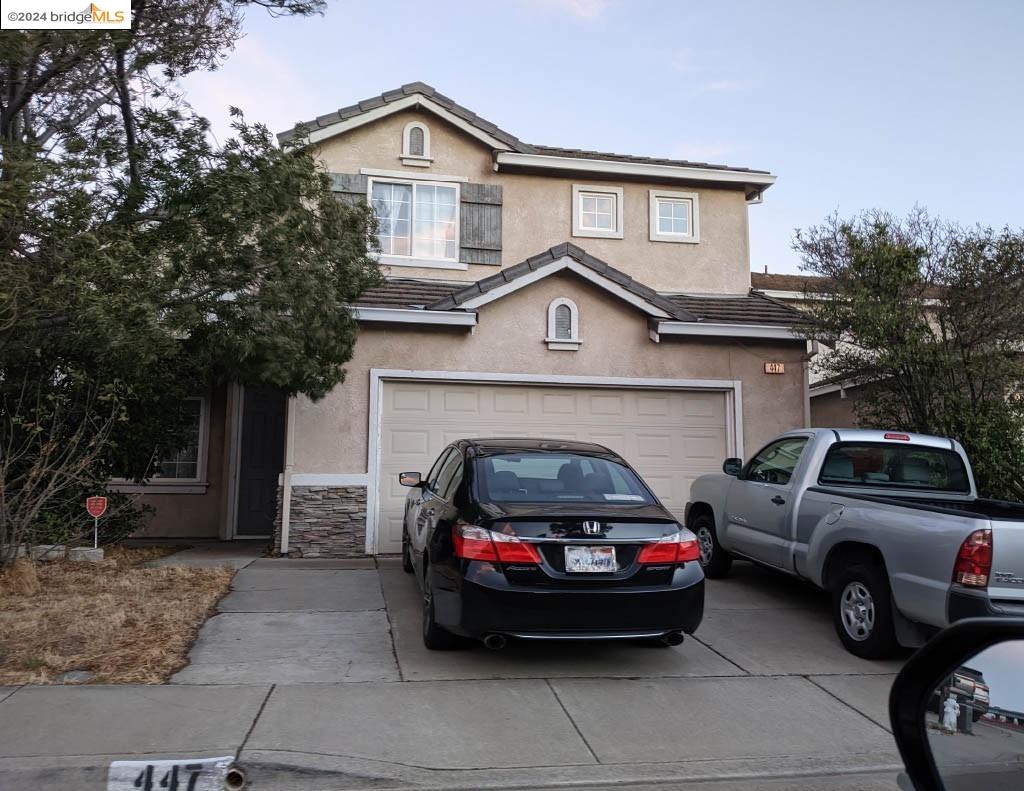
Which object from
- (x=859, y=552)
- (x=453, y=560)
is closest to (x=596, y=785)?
(x=453, y=560)

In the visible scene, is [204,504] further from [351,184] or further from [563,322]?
[563,322]

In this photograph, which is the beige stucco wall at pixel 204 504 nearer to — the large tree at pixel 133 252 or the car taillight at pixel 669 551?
the large tree at pixel 133 252

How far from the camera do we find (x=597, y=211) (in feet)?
45.0

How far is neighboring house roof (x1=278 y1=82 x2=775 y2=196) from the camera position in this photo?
12.7 meters

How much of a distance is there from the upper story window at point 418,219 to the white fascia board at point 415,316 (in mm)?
2520

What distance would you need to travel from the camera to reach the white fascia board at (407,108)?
12672mm

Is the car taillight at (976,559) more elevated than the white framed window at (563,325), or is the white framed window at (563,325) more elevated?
the white framed window at (563,325)

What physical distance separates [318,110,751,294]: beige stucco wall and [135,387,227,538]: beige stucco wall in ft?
13.0

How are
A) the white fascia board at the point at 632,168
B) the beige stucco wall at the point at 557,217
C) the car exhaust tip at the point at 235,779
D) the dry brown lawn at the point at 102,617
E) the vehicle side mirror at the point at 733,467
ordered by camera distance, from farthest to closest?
Answer: 1. the white fascia board at the point at 632,168
2. the beige stucco wall at the point at 557,217
3. the vehicle side mirror at the point at 733,467
4. the dry brown lawn at the point at 102,617
5. the car exhaust tip at the point at 235,779

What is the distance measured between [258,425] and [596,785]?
10.0 m

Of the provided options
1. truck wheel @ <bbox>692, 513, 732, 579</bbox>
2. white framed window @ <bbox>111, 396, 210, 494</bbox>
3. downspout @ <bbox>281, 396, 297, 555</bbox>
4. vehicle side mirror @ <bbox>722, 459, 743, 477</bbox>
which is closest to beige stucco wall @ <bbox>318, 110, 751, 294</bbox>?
downspout @ <bbox>281, 396, 297, 555</bbox>

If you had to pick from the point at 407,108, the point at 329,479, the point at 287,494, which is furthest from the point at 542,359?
the point at 407,108

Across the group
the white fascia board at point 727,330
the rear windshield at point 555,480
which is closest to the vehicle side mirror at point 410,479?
the rear windshield at point 555,480

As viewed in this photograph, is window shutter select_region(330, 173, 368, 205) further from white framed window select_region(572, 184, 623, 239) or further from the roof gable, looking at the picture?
white framed window select_region(572, 184, 623, 239)
